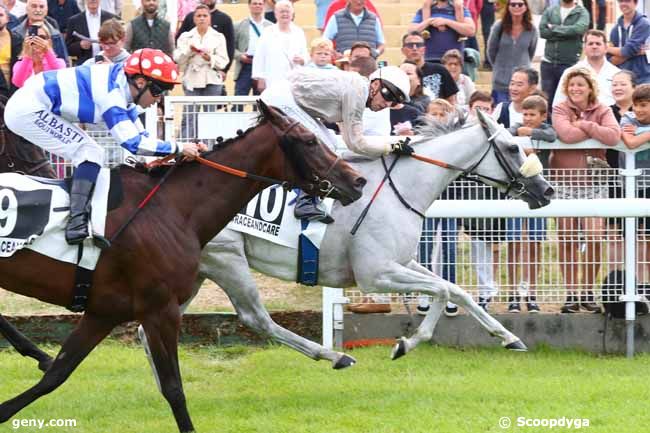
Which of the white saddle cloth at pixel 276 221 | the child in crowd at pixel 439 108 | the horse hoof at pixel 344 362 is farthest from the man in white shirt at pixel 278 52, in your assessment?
the horse hoof at pixel 344 362

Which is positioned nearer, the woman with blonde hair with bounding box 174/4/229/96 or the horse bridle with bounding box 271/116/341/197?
the horse bridle with bounding box 271/116/341/197

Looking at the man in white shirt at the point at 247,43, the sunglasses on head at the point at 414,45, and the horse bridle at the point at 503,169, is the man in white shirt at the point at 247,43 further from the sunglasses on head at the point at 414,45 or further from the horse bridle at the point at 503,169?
the horse bridle at the point at 503,169

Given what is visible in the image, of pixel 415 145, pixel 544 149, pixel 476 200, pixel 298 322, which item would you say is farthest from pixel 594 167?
pixel 298 322

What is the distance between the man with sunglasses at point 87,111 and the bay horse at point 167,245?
0.18m

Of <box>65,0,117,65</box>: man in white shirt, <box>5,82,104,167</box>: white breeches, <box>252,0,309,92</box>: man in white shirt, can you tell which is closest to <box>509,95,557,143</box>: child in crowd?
<box>252,0,309,92</box>: man in white shirt

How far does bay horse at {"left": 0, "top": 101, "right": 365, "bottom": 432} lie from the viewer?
695 centimetres

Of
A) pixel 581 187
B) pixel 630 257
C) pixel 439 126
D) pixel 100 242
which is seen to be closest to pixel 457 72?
pixel 581 187

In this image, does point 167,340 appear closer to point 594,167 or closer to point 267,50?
point 594,167

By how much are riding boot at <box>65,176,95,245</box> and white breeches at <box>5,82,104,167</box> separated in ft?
0.68

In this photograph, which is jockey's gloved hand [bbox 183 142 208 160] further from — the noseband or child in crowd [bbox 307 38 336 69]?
child in crowd [bbox 307 38 336 69]

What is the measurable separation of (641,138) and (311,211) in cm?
280

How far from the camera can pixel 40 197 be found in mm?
6961

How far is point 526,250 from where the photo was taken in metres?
9.55

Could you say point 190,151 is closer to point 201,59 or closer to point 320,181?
point 320,181
